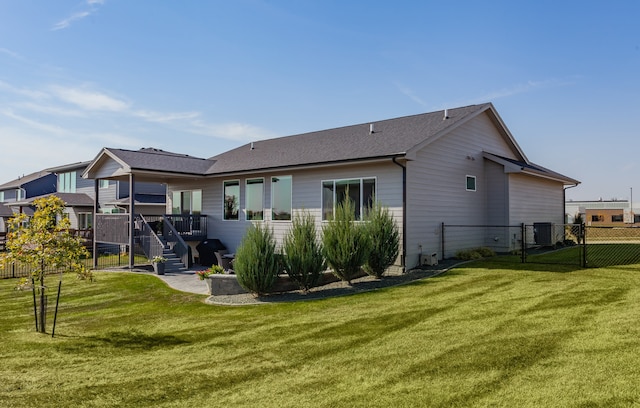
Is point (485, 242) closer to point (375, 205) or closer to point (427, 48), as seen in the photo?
point (375, 205)

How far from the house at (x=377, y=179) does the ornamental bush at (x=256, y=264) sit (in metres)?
4.05

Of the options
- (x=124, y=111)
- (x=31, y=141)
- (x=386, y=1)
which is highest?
(x=386, y=1)

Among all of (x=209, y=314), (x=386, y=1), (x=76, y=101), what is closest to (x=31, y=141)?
(x=76, y=101)

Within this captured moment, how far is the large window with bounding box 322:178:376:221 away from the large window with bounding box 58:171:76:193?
27.7 m

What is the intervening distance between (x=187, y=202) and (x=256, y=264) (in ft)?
37.7

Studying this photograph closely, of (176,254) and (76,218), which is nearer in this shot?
(176,254)

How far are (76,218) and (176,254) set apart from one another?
1853cm

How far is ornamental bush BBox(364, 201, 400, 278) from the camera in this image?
37.3 ft

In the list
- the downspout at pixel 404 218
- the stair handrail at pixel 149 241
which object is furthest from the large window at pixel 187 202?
the downspout at pixel 404 218

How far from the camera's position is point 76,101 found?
15.8 meters

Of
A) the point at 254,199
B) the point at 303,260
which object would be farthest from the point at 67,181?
the point at 303,260

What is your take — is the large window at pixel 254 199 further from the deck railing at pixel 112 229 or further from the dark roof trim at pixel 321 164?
the deck railing at pixel 112 229

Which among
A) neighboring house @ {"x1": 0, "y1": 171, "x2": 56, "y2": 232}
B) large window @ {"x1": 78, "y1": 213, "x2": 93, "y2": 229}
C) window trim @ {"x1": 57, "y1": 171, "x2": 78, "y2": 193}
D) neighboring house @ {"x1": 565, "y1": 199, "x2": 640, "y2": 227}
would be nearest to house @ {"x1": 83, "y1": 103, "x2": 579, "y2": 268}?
large window @ {"x1": 78, "y1": 213, "x2": 93, "y2": 229}

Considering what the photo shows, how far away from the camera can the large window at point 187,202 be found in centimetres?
1914
